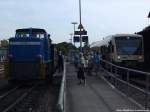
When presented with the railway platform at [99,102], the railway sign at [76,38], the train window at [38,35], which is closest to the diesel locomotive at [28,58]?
the train window at [38,35]

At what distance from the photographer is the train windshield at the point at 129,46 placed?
3750 centimetres

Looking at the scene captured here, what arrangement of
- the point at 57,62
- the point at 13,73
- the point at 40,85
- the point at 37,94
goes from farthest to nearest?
the point at 57,62, the point at 40,85, the point at 13,73, the point at 37,94

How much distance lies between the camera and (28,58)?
30.5 metres

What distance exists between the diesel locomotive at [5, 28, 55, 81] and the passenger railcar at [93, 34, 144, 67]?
22.5ft

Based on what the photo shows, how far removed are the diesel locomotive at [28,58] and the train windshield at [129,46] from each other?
23.6 ft

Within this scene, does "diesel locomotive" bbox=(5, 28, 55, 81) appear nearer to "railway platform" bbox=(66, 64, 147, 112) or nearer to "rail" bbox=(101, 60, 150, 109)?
"rail" bbox=(101, 60, 150, 109)

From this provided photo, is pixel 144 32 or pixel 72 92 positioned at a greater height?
pixel 144 32

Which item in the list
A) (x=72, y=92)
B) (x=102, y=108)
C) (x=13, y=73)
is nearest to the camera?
(x=102, y=108)

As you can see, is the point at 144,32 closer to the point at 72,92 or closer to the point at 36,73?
the point at 36,73

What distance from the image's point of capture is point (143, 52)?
3797 cm

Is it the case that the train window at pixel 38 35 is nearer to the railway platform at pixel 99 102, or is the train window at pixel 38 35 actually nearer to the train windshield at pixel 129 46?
the train windshield at pixel 129 46

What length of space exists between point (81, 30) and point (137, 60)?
544 centimetres

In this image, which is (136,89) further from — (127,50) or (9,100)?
(127,50)

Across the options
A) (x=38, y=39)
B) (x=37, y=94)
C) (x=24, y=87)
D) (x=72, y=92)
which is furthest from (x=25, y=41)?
(x=72, y=92)
